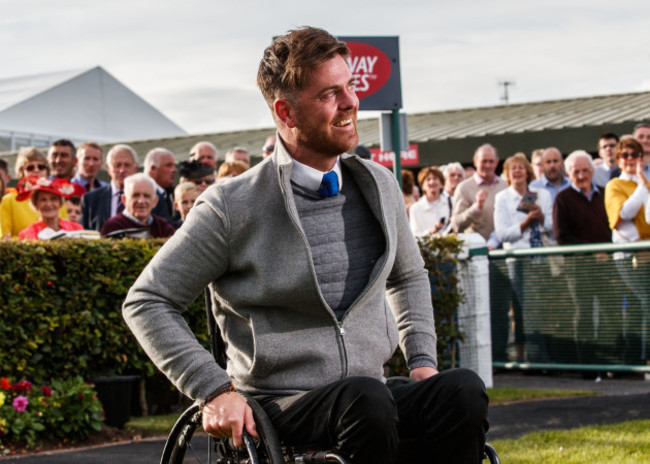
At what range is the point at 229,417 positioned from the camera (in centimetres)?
324

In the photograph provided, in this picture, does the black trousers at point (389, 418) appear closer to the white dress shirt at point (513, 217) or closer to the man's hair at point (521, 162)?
the white dress shirt at point (513, 217)

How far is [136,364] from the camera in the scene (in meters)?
8.47

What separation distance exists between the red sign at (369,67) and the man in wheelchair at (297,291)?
653 cm

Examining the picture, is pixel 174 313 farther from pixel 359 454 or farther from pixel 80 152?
pixel 80 152

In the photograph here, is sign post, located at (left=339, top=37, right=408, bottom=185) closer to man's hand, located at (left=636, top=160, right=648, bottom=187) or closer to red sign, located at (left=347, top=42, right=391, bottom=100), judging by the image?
red sign, located at (left=347, top=42, right=391, bottom=100)

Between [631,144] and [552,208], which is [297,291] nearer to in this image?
[631,144]

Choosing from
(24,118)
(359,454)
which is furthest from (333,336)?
(24,118)

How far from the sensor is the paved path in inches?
275

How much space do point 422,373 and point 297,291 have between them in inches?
23.0

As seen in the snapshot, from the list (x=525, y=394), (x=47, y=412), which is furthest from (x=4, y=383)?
(x=525, y=394)

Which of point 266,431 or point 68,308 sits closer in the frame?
point 266,431

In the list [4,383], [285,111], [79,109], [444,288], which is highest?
[79,109]

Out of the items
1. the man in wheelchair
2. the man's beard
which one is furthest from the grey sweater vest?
the man's beard

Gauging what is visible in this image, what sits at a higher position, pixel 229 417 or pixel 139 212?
pixel 139 212
